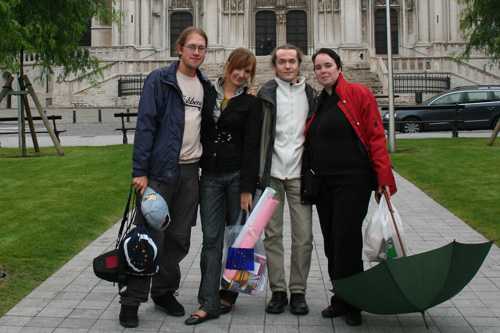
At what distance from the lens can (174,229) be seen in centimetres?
509

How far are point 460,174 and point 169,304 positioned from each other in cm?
831

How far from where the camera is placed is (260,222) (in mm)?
4844

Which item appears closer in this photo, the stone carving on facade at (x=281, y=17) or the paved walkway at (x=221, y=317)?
the paved walkway at (x=221, y=317)

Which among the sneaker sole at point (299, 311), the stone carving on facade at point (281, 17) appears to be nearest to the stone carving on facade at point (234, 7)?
the stone carving on facade at point (281, 17)

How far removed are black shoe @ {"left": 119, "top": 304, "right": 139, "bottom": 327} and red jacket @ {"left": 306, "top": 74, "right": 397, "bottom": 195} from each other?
85.4 inches

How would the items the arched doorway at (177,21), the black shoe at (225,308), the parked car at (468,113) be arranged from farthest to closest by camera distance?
the arched doorway at (177,21)
the parked car at (468,113)
the black shoe at (225,308)

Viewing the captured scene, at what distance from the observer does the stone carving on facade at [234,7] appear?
41656mm

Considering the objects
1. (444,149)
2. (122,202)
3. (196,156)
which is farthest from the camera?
(444,149)

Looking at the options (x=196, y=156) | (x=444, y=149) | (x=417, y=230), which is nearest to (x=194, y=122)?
(x=196, y=156)

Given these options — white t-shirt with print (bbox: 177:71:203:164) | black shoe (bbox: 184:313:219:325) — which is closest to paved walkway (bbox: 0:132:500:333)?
black shoe (bbox: 184:313:219:325)

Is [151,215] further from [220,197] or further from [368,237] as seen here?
[368,237]

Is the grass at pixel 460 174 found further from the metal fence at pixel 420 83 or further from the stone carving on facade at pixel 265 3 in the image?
the stone carving on facade at pixel 265 3

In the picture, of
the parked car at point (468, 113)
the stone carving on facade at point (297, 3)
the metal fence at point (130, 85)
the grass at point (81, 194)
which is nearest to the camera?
the grass at point (81, 194)

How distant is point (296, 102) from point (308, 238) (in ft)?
3.75
